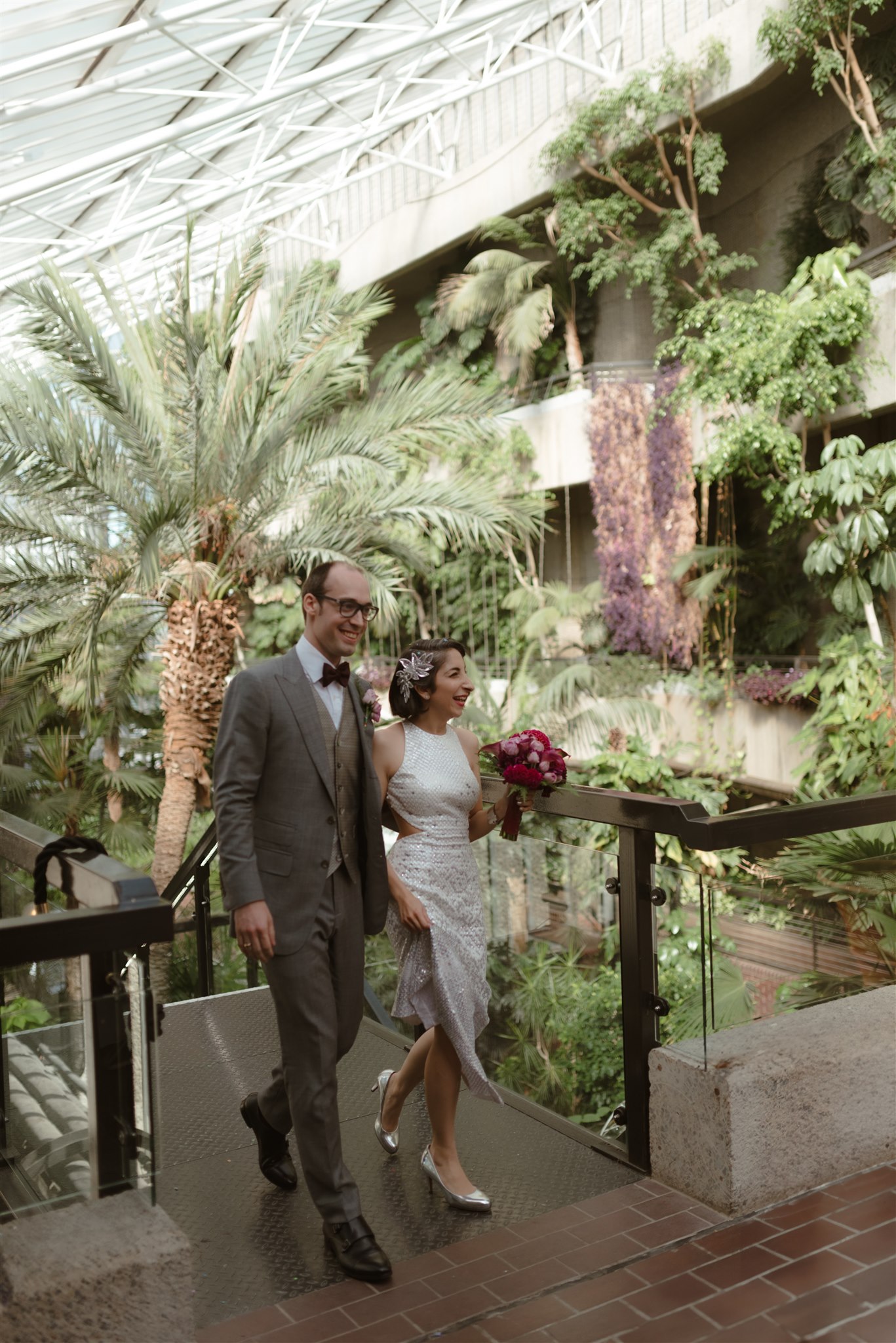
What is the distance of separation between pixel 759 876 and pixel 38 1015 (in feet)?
6.82

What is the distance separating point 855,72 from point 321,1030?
1474 cm

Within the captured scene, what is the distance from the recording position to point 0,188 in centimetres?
1658

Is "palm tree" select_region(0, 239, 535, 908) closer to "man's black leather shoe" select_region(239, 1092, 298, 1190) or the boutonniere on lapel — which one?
the boutonniere on lapel

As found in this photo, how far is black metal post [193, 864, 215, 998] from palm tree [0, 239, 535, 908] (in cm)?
429

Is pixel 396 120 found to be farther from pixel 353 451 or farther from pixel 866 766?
pixel 866 766

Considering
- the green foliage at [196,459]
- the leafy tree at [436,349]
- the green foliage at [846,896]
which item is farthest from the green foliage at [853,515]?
the green foliage at [846,896]

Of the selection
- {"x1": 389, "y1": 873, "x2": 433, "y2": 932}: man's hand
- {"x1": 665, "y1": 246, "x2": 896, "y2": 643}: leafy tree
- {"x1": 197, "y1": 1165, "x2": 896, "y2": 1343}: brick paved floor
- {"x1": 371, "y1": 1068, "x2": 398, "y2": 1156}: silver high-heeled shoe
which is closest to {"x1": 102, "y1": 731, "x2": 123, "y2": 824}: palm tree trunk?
{"x1": 665, "y1": 246, "x2": 896, "y2": 643}: leafy tree

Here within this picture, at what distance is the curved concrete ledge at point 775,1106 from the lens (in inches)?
138

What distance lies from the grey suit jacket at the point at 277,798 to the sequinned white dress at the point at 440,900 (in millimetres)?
385

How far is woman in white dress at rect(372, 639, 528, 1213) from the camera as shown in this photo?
3707mm

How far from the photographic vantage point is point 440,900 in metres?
3.77

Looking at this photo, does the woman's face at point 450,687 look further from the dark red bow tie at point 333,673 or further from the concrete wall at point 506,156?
the concrete wall at point 506,156

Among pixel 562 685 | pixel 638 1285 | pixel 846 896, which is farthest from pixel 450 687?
pixel 562 685

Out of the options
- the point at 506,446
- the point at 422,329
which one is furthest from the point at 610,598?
the point at 422,329
